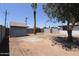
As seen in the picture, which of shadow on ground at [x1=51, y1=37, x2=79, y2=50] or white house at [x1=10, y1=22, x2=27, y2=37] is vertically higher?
white house at [x1=10, y1=22, x2=27, y2=37]

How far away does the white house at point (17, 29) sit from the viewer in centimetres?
278

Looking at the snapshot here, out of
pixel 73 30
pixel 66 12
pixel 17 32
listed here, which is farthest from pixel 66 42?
pixel 17 32

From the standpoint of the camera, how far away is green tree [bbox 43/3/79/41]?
2881mm

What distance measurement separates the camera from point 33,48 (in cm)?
283

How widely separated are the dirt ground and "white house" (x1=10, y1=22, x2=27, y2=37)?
0.06 metres

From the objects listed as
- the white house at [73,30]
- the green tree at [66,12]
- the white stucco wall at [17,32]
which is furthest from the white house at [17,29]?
the white house at [73,30]

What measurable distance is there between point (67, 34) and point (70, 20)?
23cm

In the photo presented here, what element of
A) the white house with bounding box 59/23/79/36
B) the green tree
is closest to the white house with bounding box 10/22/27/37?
the green tree

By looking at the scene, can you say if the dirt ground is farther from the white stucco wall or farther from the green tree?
the green tree

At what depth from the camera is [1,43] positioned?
113 inches

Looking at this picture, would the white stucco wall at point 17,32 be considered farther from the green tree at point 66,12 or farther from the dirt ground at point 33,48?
the green tree at point 66,12

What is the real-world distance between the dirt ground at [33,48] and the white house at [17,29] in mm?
65

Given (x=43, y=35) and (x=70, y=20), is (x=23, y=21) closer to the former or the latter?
(x=43, y=35)

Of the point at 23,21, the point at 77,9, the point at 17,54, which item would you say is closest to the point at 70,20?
the point at 77,9
